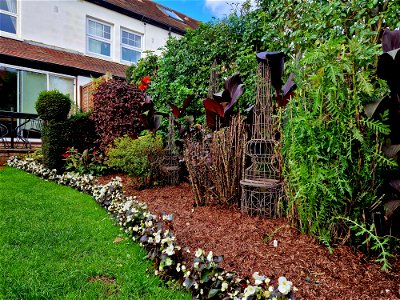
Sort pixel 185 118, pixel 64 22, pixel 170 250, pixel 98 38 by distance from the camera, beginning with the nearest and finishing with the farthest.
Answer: pixel 170 250
pixel 185 118
pixel 64 22
pixel 98 38

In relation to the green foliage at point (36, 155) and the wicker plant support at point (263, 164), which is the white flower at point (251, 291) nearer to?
the wicker plant support at point (263, 164)

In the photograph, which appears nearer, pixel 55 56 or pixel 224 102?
pixel 224 102

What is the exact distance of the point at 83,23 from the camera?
42.5ft

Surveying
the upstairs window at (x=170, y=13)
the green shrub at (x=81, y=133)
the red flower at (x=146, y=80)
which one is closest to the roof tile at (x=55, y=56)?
the green shrub at (x=81, y=133)

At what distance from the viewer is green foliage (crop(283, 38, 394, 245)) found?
2.10 metres

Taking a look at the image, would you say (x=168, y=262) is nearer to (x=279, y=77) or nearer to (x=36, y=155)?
(x=279, y=77)

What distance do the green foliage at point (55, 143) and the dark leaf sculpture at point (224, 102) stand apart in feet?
14.1

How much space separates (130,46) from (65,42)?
3.34 metres

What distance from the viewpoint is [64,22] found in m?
12.4

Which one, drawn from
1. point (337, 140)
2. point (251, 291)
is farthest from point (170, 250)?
point (337, 140)

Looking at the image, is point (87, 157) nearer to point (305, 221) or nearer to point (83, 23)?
point (305, 221)

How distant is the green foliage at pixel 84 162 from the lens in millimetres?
6457

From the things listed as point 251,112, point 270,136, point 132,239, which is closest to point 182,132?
point 251,112

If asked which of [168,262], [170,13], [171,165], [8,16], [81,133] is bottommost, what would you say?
[168,262]
